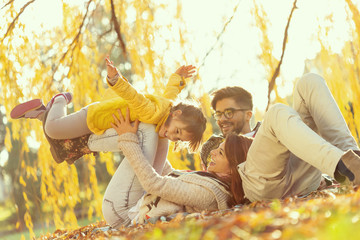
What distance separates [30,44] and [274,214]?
3214 mm

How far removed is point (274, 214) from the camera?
55.4 inches

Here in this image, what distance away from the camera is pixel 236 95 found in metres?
3.44

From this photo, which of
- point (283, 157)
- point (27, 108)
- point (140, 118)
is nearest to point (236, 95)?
point (140, 118)

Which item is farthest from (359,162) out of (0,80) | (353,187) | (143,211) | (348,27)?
(0,80)

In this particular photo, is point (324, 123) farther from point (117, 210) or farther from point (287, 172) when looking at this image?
point (117, 210)

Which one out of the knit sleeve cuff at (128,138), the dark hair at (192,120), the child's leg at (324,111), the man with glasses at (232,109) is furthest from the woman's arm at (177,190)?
the man with glasses at (232,109)

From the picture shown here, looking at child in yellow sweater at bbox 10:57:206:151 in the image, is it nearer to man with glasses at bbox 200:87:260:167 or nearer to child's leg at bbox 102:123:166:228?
child's leg at bbox 102:123:166:228

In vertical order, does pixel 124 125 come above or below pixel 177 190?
above

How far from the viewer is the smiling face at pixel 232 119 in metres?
3.37

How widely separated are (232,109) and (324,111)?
0.98m

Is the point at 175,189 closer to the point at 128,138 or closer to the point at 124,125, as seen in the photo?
the point at 128,138

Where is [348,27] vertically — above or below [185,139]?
above

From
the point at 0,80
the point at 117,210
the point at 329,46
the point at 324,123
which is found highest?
the point at 0,80

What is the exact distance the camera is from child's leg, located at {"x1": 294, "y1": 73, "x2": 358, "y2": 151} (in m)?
2.41
